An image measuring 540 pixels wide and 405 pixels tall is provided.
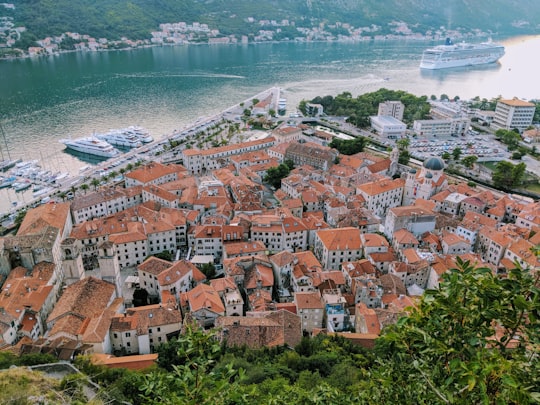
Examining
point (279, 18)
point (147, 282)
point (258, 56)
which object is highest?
point (279, 18)

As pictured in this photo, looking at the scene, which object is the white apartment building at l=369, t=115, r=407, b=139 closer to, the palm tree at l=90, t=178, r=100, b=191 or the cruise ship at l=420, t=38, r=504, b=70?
the palm tree at l=90, t=178, r=100, b=191

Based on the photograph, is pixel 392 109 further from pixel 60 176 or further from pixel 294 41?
pixel 294 41

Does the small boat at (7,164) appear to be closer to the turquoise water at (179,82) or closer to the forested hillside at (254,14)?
the turquoise water at (179,82)

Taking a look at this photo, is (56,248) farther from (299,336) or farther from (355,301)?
(355,301)

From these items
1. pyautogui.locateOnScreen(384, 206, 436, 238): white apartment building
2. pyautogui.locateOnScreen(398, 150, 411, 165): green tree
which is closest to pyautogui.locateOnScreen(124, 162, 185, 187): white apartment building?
pyautogui.locateOnScreen(384, 206, 436, 238): white apartment building

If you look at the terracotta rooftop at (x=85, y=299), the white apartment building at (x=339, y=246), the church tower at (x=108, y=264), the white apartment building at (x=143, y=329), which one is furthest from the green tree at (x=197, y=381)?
the white apartment building at (x=339, y=246)

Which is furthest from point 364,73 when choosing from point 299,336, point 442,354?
point 442,354
